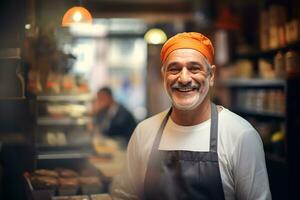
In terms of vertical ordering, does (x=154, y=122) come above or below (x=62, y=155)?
above

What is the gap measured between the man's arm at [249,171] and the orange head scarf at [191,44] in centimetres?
48

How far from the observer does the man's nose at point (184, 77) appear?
2.67 m

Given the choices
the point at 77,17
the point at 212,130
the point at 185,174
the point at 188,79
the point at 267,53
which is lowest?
the point at 185,174

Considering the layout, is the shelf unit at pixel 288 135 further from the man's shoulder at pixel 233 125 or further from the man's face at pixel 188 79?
the man's face at pixel 188 79

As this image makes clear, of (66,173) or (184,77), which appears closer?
(184,77)

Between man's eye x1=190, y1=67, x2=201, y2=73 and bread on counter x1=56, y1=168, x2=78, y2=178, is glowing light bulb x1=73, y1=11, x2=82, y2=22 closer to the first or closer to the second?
bread on counter x1=56, y1=168, x2=78, y2=178

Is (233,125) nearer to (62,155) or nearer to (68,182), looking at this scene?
(68,182)

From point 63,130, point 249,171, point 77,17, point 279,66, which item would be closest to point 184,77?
point 249,171

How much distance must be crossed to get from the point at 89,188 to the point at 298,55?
2.93 m

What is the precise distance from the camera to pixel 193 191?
2.68 metres

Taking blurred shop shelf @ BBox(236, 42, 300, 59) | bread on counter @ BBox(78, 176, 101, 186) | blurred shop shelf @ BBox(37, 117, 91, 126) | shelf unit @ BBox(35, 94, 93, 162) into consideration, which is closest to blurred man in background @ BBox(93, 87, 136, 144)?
shelf unit @ BBox(35, 94, 93, 162)

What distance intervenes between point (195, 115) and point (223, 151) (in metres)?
0.25

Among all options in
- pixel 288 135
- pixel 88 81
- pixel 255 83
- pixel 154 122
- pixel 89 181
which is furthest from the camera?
pixel 88 81

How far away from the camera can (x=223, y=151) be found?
268 cm
